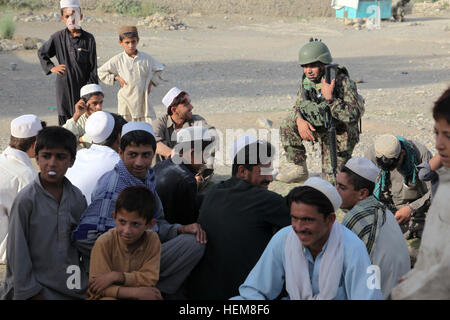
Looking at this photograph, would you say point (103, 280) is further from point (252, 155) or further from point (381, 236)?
point (381, 236)

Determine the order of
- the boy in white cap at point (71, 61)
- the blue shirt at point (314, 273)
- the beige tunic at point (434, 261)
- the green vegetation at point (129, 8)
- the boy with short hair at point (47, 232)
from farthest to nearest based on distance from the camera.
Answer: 1. the green vegetation at point (129, 8)
2. the boy in white cap at point (71, 61)
3. the boy with short hair at point (47, 232)
4. the blue shirt at point (314, 273)
5. the beige tunic at point (434, 261)

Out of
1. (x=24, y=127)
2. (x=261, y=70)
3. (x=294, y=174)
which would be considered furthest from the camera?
(x=261, y=70)

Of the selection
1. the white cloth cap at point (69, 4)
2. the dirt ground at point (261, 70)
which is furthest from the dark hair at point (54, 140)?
the white cloth cap at point (69, 4)

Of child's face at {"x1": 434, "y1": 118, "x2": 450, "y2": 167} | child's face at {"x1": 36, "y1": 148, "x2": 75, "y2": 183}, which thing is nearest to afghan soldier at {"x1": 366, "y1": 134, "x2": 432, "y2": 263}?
child's face at {"x1": 36, "y1": 148, "x2": 75, "y2": 183}

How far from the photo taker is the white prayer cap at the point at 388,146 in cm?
482

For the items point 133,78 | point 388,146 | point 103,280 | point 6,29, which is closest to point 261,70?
point 6,29

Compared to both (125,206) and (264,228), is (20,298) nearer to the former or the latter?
(125,206)

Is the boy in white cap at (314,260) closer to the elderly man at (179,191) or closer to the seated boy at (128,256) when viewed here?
the seated boy at (128,256)

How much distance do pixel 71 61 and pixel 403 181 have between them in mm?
4001

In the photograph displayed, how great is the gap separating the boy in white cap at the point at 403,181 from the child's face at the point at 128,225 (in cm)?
227

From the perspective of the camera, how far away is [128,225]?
10.6 feet

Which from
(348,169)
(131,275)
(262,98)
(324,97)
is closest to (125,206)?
(131,275)

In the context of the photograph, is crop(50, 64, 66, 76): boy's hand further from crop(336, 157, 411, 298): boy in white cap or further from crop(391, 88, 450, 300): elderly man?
crop(391, 88, 450, 300): elderly man

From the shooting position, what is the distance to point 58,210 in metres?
3.45
